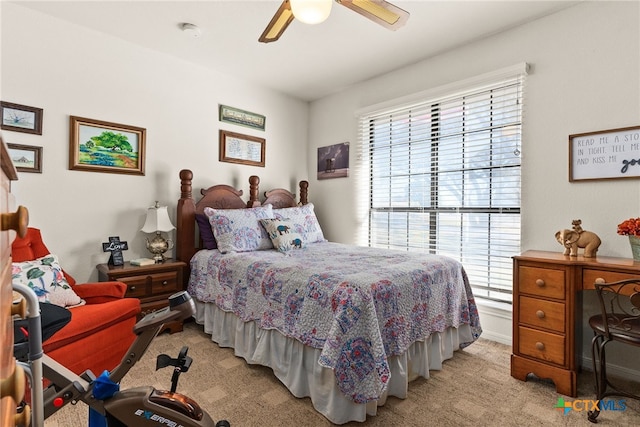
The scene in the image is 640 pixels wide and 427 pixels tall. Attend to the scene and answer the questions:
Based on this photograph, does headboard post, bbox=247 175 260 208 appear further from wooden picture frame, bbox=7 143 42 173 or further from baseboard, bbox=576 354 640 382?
baseboard, bbox=576 354 640 382

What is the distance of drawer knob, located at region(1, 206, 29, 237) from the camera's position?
53 cm

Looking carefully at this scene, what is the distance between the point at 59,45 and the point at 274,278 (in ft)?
8.46

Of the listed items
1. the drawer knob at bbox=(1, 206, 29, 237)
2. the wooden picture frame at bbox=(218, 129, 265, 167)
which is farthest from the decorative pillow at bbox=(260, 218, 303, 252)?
the drawer knob at bbox=(1, 206, 29, 237)

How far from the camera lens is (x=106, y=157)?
2.96 metres

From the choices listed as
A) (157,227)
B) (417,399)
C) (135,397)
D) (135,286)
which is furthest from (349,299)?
(157,227)

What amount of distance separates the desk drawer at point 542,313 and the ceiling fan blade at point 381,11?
1.96 meters

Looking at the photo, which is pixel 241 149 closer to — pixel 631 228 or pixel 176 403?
pixel 176 403

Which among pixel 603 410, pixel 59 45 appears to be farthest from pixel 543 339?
pixel 59 45

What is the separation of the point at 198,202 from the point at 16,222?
305 centimetres

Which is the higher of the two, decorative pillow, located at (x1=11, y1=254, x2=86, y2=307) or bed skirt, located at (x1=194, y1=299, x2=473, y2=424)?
decorative pillow, located at (x1=11, y1=254, x2=86, y2=307)

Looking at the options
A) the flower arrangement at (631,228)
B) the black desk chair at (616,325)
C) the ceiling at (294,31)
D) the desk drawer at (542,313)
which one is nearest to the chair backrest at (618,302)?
the black desk chair at (616,325)

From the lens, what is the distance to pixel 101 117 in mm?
2934

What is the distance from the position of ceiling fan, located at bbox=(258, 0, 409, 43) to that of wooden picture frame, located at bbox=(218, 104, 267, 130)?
1676 mm

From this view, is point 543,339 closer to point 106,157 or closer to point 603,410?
point 603,410
